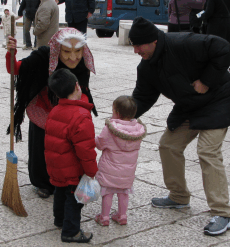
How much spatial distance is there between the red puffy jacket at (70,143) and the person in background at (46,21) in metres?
5.69

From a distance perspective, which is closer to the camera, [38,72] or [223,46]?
[223,46]

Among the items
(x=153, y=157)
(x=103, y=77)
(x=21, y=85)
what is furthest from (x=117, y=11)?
(x=21, y=85)

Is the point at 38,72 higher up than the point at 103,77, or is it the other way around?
the point at 38,72

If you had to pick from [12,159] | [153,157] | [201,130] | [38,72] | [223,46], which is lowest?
[153,157]

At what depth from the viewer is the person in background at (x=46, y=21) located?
328 inches

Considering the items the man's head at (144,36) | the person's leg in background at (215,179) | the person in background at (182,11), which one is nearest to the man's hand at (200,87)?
the person's leg in background at (215,179)

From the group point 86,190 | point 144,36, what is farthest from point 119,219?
point 144,36

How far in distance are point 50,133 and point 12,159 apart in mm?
585

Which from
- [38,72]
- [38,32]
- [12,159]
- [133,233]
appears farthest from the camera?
[38,32]

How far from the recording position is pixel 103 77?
856cm

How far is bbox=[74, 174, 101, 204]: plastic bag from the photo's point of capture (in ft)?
9.52

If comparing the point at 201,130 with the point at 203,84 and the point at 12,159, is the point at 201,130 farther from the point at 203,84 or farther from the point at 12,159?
the point at 12,159

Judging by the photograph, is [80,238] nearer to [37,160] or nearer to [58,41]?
[37,160]

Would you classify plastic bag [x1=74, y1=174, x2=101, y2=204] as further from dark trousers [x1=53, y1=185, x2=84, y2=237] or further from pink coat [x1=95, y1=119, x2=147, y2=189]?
pink coat [x1=95, y1=119, x2=147, y2=189]
